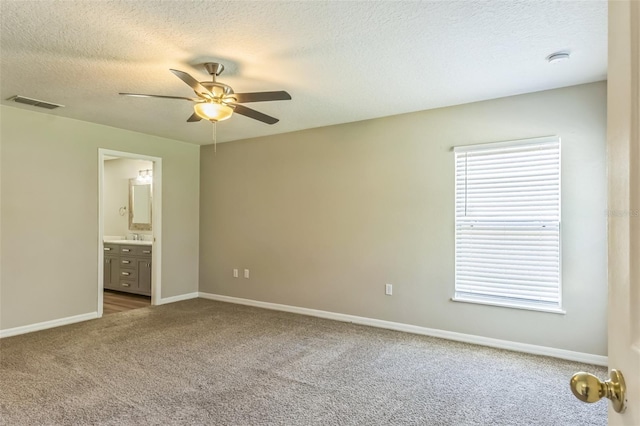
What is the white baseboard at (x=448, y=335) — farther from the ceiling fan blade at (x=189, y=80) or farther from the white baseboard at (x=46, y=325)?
the ceiling fan blade at (x=189, y=80)

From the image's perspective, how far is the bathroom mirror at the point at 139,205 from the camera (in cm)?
676

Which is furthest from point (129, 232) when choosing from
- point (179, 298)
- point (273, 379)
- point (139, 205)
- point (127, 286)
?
point (273, 379)

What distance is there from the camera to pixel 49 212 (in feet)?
13.9

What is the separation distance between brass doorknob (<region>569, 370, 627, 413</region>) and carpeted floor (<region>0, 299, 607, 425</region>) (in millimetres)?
1799

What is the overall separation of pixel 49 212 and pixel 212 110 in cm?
282

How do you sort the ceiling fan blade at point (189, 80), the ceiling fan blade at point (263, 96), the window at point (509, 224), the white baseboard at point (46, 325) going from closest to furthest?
the ceiling fan blade at point (189, 80) < the ceiling fan blade at point (263, 96) < the window at point (509, 224) < the white baseboard at point (46, 325)

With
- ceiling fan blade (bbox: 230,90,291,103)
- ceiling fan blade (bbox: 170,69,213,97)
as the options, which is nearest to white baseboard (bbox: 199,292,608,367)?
ceiling fan blade (bbox: 230,90,291,103)

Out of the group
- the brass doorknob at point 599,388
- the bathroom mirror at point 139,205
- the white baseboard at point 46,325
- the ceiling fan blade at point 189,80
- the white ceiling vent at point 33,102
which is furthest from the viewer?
the bathroom mirror at point 139,205

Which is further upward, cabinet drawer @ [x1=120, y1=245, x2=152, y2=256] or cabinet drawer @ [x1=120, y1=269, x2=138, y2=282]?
cabinet drawer @ [x1=120, y1=245, x2=152, y2=256]

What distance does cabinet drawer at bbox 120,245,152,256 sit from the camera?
19.5ft

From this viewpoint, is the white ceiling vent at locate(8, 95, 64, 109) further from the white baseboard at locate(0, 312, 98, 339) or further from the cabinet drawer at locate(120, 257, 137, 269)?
the cabinet drawer at locate(120, 257, 137, 269)

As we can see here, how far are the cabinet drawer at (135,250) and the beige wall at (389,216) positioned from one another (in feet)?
2.83

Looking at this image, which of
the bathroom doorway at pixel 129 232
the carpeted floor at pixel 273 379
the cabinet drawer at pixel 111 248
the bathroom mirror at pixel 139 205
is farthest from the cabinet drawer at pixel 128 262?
the carpeted floor at pixel 273 379

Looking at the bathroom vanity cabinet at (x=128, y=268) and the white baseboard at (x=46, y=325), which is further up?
the bathroom vanity cabinet at (x=128, y=268)
